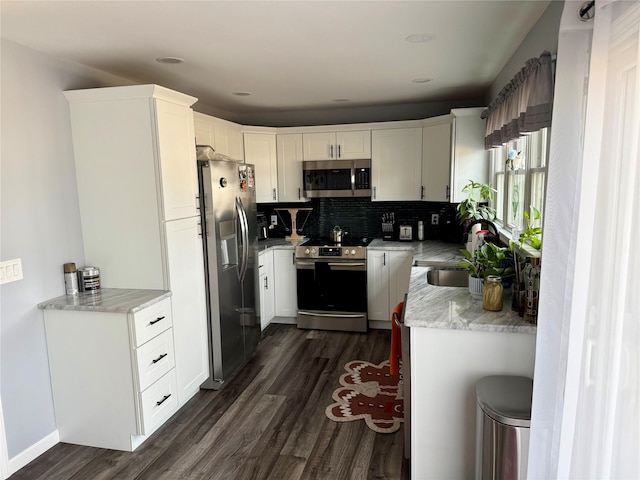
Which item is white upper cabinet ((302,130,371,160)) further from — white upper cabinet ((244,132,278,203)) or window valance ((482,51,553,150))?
window valance ((482,51,553,150))

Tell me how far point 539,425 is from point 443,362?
0.55 meters

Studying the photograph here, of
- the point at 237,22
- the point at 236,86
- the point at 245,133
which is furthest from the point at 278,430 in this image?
the point at 245,133

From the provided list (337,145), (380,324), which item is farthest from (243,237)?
(380,324)

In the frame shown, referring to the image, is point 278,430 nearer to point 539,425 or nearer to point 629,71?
point 539,425

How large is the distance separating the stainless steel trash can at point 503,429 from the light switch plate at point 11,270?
2.54m

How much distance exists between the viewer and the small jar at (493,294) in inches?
85.0

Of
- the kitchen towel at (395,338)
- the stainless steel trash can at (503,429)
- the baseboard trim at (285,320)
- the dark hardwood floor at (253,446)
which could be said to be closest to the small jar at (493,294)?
the stainless steel trash can at (503,429)

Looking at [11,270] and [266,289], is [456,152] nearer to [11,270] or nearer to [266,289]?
[266,289]

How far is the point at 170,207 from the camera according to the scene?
2.85 m

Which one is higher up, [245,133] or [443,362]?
[245,133]

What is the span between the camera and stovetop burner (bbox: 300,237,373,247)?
14.8ft

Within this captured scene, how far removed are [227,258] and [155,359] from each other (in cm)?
99

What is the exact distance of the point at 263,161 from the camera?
191 inches

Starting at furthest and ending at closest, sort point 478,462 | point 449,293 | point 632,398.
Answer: point 449,293 → point 478,462 → point 632,398
